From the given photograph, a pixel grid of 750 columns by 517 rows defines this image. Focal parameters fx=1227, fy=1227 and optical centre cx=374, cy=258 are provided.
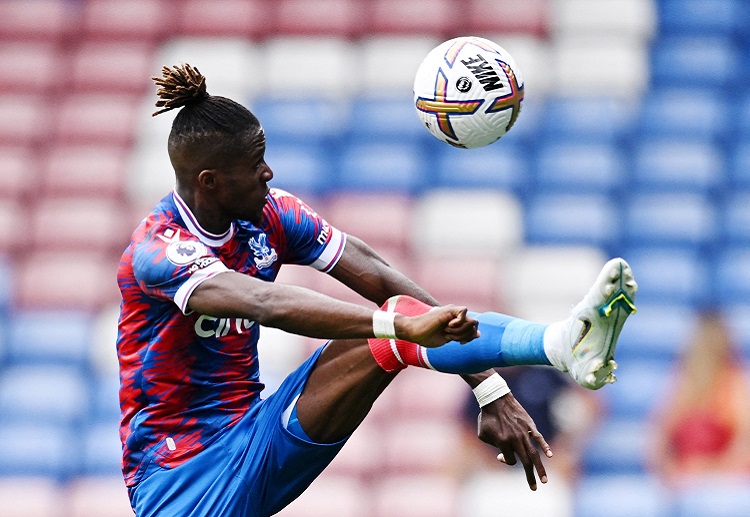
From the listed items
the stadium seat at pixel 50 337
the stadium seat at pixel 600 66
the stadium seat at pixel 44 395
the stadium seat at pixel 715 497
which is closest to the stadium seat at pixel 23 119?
the stadium seat at pixel 50 337

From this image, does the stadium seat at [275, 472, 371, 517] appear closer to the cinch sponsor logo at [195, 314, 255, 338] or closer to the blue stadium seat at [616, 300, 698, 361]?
the blue stadium seat at [616, 300, 698, 361]

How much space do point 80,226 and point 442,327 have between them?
6.77m

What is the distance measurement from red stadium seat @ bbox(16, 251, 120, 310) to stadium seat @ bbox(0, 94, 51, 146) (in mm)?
1306

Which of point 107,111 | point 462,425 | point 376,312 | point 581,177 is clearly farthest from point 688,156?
point 376,312

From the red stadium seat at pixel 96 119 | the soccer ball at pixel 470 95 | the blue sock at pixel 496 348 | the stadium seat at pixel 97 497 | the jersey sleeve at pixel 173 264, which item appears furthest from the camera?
the red stadium seat at pixel 96 119

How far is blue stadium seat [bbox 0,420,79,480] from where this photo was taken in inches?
333

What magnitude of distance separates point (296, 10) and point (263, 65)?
0.62 metres

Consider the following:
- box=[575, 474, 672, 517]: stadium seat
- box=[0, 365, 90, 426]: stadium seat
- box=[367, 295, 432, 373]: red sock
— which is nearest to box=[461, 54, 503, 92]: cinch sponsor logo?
box=[367, 295, 432, 373]: red sock

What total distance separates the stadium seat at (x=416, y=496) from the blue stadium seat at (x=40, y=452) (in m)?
2.13

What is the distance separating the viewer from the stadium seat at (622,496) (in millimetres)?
7910

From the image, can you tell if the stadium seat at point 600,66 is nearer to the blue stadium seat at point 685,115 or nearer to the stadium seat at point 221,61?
the blue stadium seat at point 685,115

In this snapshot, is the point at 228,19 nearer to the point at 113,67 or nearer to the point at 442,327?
the point at 113,67

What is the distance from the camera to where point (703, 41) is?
1027 centimetres

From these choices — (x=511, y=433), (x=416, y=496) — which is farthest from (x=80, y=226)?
(x=511, y=433)
